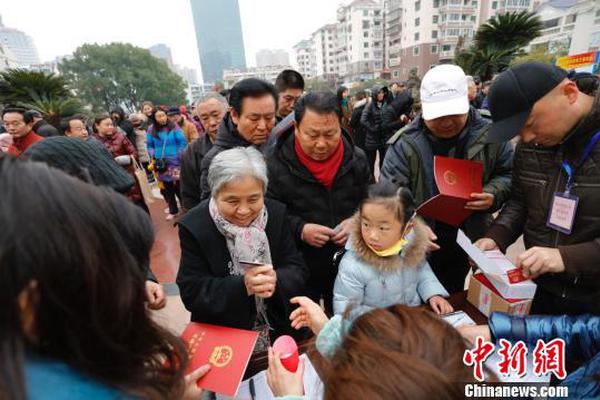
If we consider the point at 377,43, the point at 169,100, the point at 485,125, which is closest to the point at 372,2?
the point at 377,43

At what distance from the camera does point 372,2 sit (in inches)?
1977

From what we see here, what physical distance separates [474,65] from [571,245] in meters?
9.09

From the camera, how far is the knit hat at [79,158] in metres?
1.13

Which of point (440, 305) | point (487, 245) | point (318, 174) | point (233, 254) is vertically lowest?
point (440, 305)

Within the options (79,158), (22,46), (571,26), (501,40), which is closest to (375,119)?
(79,158)

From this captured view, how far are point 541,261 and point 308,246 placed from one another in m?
1.17

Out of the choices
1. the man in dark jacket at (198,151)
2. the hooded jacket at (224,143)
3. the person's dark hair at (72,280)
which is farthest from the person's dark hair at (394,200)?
the man in dark jacket at (198,151)

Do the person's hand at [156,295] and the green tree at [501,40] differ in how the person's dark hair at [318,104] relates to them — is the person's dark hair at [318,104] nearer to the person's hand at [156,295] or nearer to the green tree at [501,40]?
the person's hand at [156,295]

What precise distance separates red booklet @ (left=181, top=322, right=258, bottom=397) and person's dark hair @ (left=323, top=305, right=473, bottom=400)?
1.51 ft

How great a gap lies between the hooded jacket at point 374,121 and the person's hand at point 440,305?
13.7 ft

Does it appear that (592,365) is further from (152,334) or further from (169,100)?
(169,100)

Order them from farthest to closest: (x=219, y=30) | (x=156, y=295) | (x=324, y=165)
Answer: (x=219, y=30)
(x=324, y=165)
(x=156, y=295)

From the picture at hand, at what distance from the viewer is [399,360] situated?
560mm

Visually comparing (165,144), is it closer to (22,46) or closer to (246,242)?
(246,242)
